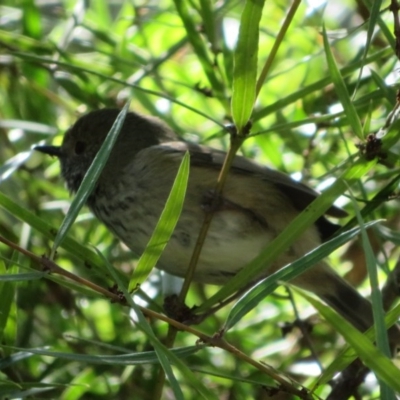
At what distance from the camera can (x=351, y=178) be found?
2.05 metres

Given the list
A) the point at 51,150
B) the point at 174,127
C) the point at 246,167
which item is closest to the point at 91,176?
the point at 246,167

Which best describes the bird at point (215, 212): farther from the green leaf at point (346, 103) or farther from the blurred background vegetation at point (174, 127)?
the green leaf at point (346, 103)

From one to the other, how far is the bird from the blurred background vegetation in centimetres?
10

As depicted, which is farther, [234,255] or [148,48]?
[148,48]

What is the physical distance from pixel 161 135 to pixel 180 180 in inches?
71.0

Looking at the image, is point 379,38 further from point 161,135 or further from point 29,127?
point 29,127

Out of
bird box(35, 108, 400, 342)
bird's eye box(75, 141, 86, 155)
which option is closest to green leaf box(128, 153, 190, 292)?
bird box(35, 108, 400, 342)

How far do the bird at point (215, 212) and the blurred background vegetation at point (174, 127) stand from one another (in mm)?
103

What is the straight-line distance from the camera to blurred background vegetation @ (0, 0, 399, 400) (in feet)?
9.66

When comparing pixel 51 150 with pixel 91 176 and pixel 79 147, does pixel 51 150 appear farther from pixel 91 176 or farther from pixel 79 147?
pixel 91 176

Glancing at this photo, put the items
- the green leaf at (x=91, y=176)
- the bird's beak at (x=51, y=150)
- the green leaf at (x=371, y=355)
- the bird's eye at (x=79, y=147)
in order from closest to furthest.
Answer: the green leaf at (x=371, y=355) → the green leaf at (x=91, y=176) → the bird's beak at (x=51, y=150) → the bird's eye at (x=79, y=147)

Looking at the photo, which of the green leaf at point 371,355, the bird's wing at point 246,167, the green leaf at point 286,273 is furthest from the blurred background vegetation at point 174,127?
the green leaf at point 371,355

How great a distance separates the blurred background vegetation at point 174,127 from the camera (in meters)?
2.95

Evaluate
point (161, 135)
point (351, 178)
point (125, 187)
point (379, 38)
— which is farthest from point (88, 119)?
point (351, 178)
